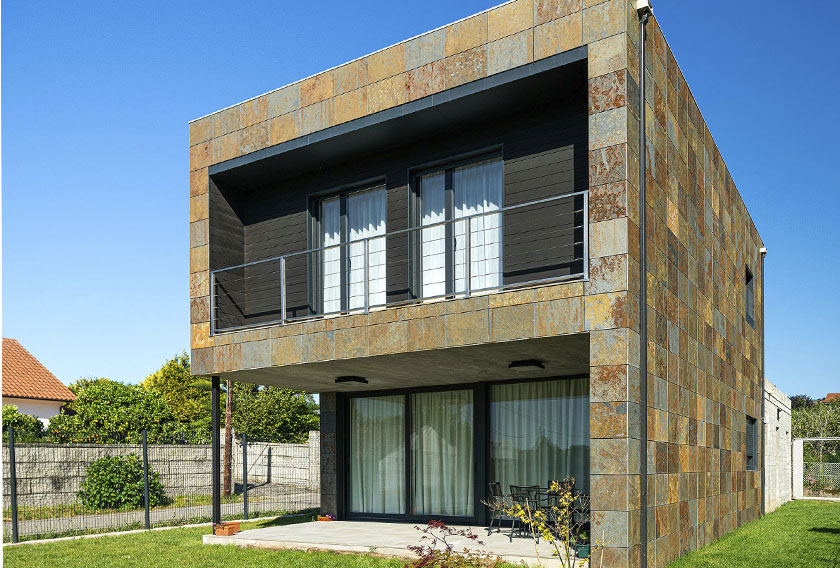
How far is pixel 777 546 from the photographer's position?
1017 centimetres

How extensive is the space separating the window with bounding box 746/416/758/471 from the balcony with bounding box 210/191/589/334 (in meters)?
8.03

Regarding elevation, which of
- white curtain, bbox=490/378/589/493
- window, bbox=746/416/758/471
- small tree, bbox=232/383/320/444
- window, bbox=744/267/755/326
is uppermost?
window, bbox=744/267/755/326

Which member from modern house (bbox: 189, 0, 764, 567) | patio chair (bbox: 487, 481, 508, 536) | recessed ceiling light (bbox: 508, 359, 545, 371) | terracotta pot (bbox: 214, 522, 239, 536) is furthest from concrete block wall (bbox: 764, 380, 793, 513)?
terracotta pot (bbox: 214, 522, 239, 536)

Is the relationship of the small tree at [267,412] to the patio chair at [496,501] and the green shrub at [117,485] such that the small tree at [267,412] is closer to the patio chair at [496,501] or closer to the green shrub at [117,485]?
the green shrub at [117,485]

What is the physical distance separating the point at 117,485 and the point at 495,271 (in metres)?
9.44

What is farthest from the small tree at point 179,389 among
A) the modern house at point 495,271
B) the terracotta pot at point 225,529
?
the terracotta pot at point 225,529

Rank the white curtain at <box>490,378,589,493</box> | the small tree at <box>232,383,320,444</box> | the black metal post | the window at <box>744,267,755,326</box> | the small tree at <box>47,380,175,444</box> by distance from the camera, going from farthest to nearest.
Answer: the small tree at <box>232,383,320,444</box> < the small tree at <box>47,380,175,444</box> < the window at <box>744,267,755,326</box> < the black metal post < the white curtain at <box>490,378,589,493</box>

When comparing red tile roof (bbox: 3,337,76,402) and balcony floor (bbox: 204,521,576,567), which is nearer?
→ balcony floor (bbox: 204,521,576,567)

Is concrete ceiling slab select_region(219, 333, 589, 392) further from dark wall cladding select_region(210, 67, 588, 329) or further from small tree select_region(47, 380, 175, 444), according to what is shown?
small tree select_region(47, 380, 175, 444)

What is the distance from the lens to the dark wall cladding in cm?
923

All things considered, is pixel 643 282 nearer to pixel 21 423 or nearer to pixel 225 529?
pixel 225 529

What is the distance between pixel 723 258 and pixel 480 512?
575 centimetres

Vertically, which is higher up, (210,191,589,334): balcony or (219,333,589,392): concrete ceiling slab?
(210,191,589,334): balcony

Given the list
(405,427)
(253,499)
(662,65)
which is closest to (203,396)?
(253,499)
